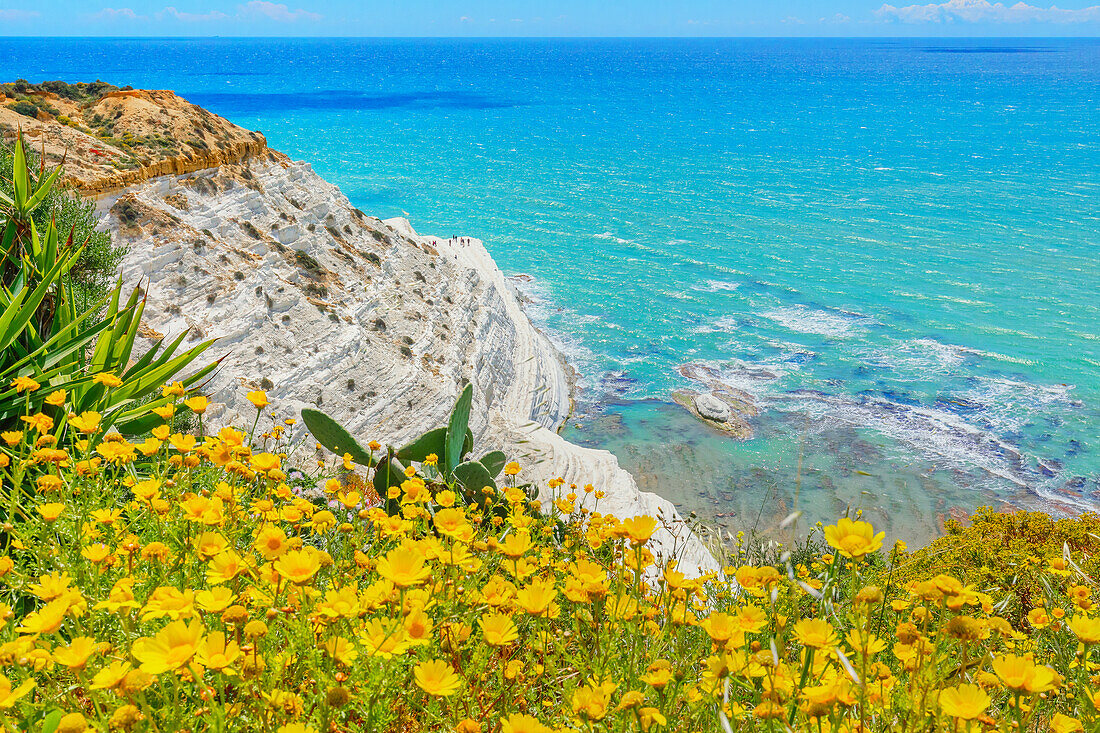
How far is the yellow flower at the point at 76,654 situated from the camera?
180 centimetres

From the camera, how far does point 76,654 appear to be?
1866mm

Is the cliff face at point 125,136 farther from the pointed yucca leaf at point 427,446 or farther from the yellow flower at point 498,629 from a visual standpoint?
the yellow flower at point 498,629

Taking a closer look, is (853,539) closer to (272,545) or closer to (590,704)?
(590,704)

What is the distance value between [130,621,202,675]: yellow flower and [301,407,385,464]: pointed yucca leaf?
4.80 meters

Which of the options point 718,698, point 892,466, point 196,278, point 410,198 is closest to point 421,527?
point 718,698

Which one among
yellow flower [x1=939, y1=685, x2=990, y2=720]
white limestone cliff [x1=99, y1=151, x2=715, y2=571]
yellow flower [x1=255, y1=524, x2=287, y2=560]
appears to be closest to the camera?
yellow flower [x1=939, y1=685, x2=990, y2=720]

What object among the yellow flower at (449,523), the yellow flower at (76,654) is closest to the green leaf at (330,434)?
the yellow flower at (449,523)

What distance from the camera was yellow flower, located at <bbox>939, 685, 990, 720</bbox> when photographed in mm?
1782

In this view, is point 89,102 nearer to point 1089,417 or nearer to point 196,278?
point 196,278

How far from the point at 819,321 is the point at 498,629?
32554 mm

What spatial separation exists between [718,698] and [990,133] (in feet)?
346

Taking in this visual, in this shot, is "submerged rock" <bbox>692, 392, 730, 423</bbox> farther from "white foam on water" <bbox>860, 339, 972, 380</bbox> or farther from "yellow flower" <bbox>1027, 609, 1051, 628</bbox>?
"yellow flower" <bbox>1027, 609, 1051, 628</bbox>

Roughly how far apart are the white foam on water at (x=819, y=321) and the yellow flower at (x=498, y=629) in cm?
3088

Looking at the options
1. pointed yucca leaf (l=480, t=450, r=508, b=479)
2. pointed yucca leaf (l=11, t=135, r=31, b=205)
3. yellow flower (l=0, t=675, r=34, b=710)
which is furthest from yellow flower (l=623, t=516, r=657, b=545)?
pointed yucca leaf (l=11, t=135, r=31, b=205)
